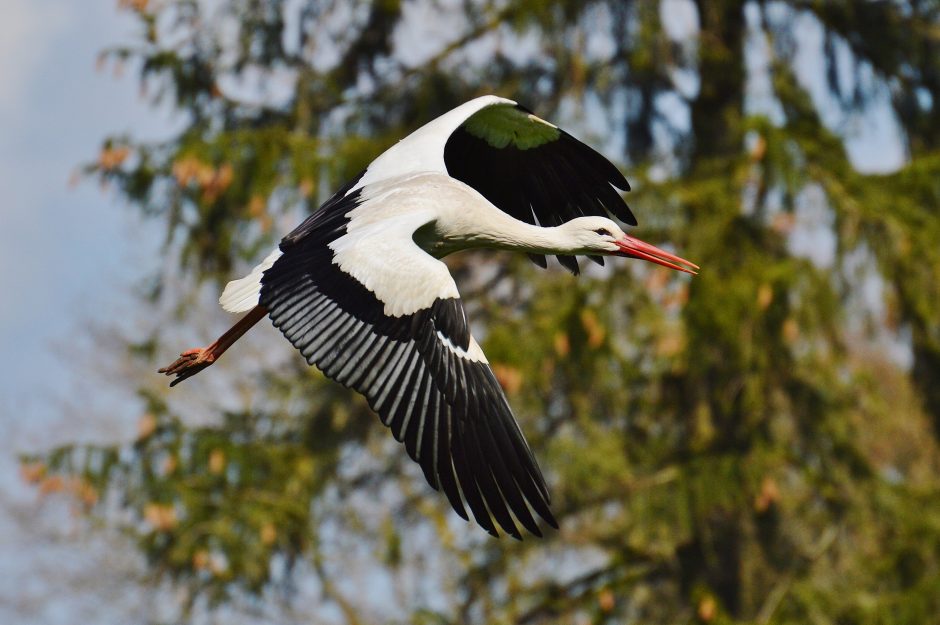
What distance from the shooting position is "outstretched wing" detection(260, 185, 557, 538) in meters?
5.12

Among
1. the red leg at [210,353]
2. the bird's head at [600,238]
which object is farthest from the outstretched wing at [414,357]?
the bird's head at [600,238]

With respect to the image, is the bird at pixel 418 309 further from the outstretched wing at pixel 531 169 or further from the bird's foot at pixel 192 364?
the outstretched wing at pixel 531 169

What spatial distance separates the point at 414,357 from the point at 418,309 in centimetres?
15

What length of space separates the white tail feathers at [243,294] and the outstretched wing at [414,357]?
104mm

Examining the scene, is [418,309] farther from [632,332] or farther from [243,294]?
[632,332]

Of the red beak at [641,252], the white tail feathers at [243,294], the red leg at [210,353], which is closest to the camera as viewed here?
the white tail feathers at [243,294]

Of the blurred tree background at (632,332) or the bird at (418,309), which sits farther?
the blurred tree background at (632,332)

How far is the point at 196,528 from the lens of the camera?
11.7 meters

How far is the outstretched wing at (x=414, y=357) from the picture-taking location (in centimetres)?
512

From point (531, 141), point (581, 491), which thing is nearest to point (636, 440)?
point (581, 491)

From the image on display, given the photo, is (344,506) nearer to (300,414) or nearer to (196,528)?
(300,414)

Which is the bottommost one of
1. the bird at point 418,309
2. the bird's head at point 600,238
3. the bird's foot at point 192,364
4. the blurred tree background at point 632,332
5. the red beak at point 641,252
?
the blurred tree background at point 632,332

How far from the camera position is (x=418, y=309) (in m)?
5.36

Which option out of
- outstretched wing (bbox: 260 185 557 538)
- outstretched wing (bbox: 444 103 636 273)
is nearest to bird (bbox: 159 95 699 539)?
outstretched wing (bbox: 260 185 557 538)
